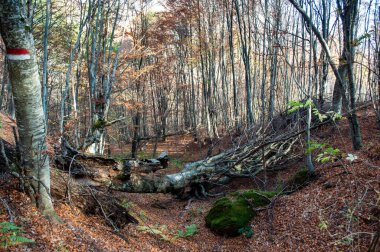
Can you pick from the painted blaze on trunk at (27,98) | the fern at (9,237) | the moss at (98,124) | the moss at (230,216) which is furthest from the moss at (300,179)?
the moss at (98,124)

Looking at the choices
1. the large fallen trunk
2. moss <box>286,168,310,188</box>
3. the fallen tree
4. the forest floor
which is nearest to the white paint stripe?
the forest floor

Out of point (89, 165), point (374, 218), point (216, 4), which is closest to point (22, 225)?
point (89, 165)

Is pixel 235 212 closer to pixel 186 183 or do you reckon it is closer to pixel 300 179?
pixel 300 179

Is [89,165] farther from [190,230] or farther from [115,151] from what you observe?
[115,151]

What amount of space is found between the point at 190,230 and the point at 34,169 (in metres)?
3.65

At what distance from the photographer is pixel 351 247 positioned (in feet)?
12.5

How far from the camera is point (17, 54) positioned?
3.00 meters

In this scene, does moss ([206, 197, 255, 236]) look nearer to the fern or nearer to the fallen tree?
the fallen tree

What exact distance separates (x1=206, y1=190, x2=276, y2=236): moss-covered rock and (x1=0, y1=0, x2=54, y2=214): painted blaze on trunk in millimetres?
3679

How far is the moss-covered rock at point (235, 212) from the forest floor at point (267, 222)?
0.62ft

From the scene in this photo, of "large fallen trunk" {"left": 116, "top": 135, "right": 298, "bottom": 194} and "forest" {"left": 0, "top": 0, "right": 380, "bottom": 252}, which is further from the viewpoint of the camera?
"large fallen trunk" {"left": 116, "top": 135, "right": 298, "bottom": 194}

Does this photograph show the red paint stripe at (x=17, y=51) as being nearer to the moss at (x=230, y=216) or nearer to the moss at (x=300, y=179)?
the moss at (x=230, y=216)

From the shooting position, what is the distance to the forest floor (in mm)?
3455

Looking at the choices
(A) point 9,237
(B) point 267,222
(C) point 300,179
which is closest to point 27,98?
(A) point 9,237
